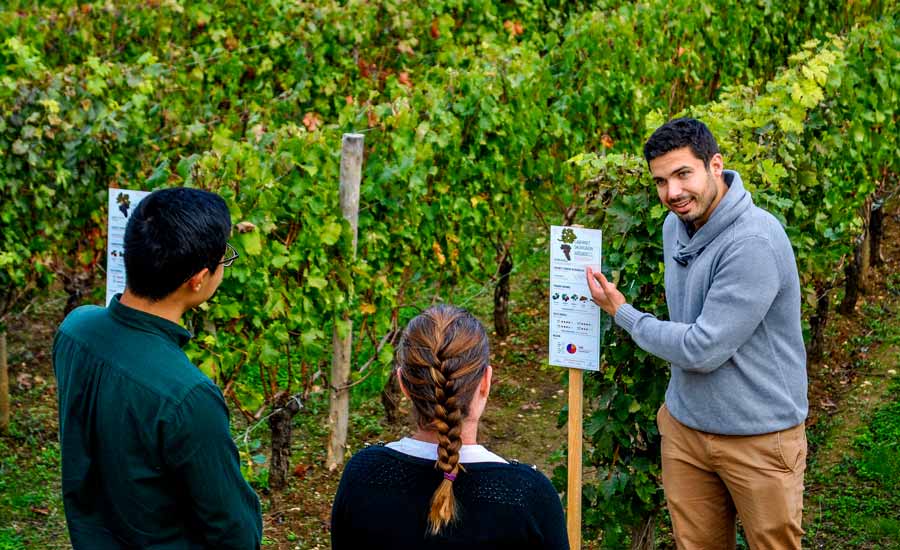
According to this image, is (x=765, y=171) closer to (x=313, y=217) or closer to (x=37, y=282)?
(x=313, y=217)

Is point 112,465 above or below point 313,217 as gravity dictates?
below

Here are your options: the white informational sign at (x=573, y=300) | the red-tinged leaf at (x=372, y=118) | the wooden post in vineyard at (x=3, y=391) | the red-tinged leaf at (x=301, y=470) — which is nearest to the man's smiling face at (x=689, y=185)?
the white informational sign at (x=573, y=300)

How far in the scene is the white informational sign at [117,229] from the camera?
14.6 feet

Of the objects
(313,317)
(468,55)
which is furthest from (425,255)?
(468,55)

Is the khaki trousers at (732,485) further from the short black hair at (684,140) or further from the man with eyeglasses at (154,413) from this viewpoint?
the man with eyeglasses at (154,413)

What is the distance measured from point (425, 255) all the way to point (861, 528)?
2.77 metres

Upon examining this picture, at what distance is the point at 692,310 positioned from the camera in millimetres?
3342

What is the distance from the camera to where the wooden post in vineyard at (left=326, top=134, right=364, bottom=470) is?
515 centimetres

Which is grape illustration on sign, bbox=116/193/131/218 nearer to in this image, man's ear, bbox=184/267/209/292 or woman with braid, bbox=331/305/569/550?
man's ear, bbox=184/267/209/292

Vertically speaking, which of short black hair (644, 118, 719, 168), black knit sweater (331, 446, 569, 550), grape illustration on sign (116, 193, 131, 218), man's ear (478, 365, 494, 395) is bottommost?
Result: black knit sweater (331, 446, 569, 550)

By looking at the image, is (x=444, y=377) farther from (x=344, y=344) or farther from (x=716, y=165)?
(x=344, y=344)

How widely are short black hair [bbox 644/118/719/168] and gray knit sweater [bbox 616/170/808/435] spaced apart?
0.44ft

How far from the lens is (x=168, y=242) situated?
7.82 feet

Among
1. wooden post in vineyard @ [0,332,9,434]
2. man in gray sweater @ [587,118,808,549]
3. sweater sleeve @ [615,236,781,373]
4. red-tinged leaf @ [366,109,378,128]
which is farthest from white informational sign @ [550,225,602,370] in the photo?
wooden post in vineyard @ [0,332,9,434]
